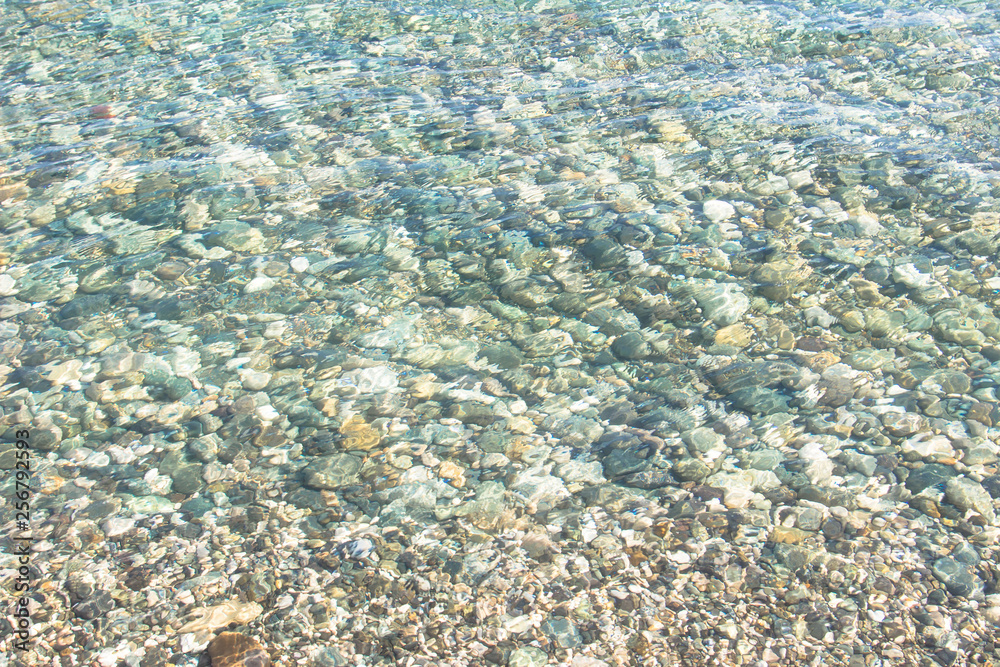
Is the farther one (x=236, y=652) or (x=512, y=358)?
(x=512, y=358)

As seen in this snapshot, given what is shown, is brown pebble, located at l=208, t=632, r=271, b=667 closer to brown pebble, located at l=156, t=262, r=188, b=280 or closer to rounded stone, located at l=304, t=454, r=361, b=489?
rounded stone, located at l=304, t=454, r=361, b=489

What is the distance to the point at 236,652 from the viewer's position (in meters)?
2.39

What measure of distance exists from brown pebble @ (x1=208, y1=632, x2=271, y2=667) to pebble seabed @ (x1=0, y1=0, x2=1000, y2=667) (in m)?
0.01

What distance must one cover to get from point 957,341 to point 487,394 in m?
2.28

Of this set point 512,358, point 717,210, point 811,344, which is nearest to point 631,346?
point 512,358

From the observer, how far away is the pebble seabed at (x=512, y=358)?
2.53 m

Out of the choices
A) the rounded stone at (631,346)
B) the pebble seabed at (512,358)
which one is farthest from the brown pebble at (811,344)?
the rounded stone at (631,346)

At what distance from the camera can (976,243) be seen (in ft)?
13.4

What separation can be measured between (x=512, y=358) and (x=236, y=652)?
69.1 inches

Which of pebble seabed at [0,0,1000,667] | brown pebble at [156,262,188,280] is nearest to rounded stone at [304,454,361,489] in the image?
pebble seabed at [0,0,1000,667]

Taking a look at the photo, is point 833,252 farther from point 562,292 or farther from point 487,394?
point 487,394

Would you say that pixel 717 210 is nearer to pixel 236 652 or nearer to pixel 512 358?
pixel 512 358

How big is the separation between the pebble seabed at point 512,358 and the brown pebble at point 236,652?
0.01 m

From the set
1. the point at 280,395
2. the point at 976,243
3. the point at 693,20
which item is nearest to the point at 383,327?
the point at 280,395
